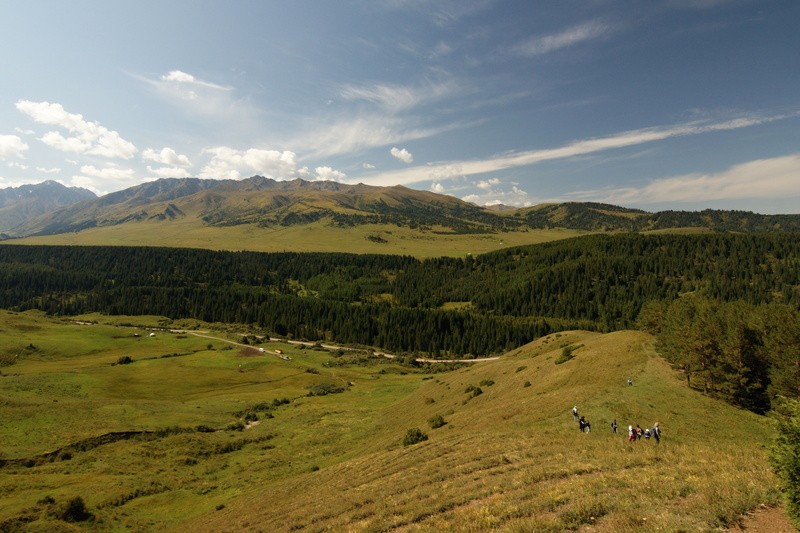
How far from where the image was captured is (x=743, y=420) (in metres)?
40.5

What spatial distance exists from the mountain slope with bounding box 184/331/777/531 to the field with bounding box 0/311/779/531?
170 millimetres

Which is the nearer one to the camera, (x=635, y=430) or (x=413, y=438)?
(x=635, y=430)

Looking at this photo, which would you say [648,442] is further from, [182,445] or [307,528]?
[182,445]

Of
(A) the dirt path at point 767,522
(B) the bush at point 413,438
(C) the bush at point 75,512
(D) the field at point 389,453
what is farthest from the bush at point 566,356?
(C) the bush at point 75,512

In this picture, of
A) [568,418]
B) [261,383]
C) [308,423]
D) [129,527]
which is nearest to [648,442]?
[568,418]

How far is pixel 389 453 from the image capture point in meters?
44.4

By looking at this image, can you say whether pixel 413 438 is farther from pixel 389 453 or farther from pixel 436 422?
pixel 436 422

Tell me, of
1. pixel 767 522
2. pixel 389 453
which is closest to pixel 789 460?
pixel 767 522

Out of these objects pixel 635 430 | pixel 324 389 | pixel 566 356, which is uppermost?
pixel 635 430

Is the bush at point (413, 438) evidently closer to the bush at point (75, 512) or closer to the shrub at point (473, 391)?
the shrub at point (473, 391)

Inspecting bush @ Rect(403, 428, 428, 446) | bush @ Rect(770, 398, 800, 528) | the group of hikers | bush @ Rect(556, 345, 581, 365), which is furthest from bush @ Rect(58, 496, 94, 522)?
bush @ Rect(556, 345, 581, 365)

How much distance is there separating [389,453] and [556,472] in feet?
76.4

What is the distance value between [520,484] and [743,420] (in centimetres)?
3268

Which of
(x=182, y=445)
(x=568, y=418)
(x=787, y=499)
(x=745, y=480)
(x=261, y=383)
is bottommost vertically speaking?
(x=261, y=383)
